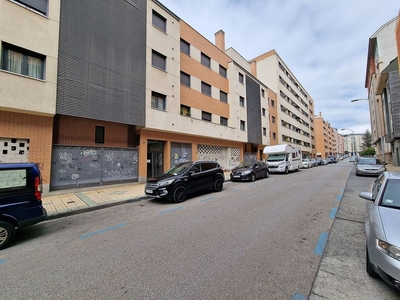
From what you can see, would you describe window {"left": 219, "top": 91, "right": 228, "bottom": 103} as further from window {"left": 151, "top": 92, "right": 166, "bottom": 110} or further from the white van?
window {"left": 151, "top": 92, "right": 166, "bottom": 110}

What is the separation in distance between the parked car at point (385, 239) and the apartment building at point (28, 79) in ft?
37.4

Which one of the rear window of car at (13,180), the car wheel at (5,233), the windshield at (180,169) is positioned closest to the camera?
the car wheel at (5,233)

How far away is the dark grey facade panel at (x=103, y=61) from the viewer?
9695 millimetres

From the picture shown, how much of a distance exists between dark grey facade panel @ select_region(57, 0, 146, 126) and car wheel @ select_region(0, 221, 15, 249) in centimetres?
670

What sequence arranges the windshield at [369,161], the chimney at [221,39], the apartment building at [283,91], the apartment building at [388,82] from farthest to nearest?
1. the apartment building at [283,91]
2. the chimney at [221,39]
3. the apartment building at [388,82]
4. the windshield at [369,161]

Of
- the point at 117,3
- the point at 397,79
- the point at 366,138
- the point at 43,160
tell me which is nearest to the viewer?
the point at 43,160

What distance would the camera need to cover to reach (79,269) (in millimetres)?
3068

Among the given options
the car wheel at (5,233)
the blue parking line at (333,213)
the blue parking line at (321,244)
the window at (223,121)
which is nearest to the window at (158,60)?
the window at (223,121)

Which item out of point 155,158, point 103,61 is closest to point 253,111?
point 155,158

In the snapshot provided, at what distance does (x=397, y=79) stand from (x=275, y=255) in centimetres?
2741

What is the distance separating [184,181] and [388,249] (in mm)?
6545

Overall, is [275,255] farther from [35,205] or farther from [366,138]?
[366,138]

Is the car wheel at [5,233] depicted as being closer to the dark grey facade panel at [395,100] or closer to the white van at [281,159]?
the white van at [281,159]

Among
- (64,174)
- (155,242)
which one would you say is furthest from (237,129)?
(155,242)
